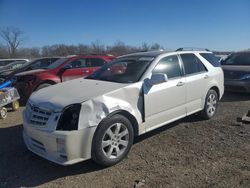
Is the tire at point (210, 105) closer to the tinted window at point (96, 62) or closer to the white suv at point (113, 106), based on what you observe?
the white suv at point (113, 106)

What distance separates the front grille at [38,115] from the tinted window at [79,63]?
5.66 m

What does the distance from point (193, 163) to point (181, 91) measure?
1.59 m

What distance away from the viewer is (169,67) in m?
4.93

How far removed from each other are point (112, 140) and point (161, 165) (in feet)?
2.70

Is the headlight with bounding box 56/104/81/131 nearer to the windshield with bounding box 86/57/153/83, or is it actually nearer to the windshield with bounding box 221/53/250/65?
the windshield with bounding box 86/57/153/83

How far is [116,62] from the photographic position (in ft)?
17.6

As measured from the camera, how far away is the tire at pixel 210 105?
5828 mm

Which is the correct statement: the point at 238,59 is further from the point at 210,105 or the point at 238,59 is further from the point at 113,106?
the point at 113,106

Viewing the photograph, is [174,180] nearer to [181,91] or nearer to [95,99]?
[95,99]

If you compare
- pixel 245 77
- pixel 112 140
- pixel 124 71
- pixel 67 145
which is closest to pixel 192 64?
pixel 124 71

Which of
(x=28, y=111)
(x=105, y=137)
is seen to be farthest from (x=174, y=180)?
(x=28, y=111)

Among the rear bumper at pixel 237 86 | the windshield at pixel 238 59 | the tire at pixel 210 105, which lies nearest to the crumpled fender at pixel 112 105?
the tire at pixel 210 105

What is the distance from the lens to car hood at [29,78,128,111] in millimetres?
3582

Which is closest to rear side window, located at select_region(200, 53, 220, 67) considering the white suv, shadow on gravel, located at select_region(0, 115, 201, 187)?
the white suv
